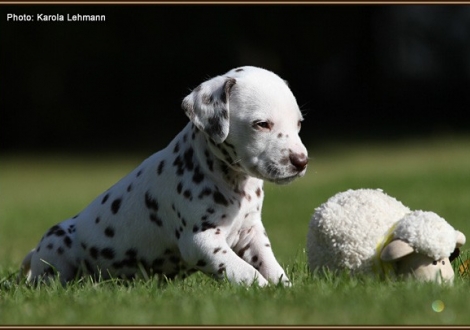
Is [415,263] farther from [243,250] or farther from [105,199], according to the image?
[105,199]

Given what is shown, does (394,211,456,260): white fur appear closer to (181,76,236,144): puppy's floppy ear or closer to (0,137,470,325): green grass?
(0,137,470,325): green grass

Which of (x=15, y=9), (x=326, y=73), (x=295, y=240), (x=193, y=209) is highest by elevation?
(x=15, y=9)

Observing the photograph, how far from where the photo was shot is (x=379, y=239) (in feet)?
18.2

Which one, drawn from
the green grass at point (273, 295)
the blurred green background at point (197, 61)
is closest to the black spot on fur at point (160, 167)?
the green grass at point (273, 295)

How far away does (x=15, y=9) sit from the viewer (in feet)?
84.5

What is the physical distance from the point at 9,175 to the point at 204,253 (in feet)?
58.8

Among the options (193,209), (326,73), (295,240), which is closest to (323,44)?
(326,73)

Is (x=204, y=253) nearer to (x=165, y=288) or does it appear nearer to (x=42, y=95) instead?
(x=165, y=288)

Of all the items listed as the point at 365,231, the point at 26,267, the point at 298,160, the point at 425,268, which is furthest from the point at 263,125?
the point at 26,267

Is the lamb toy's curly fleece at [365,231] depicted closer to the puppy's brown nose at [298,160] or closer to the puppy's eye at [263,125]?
the puppy's brown nose at [298,160]

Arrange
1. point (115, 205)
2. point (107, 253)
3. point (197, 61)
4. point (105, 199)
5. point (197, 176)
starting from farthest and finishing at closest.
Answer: point (197, 61) → point (105, 199) → point (115, 205) → point (107, 253) → point (197, 176)

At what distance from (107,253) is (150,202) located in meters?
0.49

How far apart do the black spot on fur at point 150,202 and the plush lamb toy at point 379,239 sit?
1068 millimetres

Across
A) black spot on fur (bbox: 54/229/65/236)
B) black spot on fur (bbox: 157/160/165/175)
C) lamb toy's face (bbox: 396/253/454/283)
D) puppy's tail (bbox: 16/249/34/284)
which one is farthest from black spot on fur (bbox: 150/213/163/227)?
lamb toy's face (bbox: 396/253/454/283)
